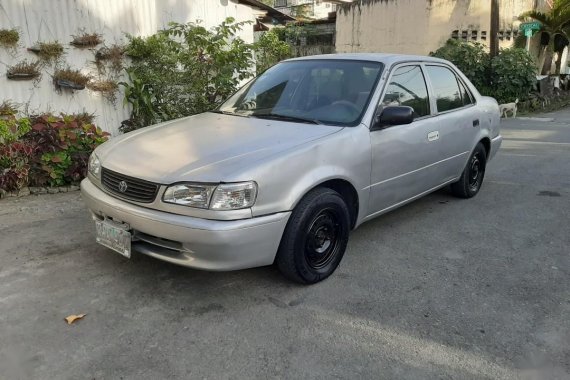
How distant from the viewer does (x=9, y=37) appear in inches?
227

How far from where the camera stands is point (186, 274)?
3.51 metres

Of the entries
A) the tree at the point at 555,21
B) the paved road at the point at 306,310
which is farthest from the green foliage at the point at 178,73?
the tree at the point at 555,21

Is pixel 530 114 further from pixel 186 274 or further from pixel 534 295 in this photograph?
pixel 186 274

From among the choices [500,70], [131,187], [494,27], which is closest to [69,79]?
[131,187]

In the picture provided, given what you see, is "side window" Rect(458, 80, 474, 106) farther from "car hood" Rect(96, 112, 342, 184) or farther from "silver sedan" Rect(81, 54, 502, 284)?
"car hood" Rect(96, 112, 342, 184)

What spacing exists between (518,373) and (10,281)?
3321 millimetres

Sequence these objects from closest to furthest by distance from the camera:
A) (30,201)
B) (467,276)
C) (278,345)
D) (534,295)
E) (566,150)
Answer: (278,345) → (534,295) → (467,276) → (30,201) → (566,150)

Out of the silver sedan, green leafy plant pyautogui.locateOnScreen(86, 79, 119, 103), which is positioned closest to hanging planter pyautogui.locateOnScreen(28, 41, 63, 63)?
green leafy plant pyautogui.locateOnScreen(86, 79, 119, 103)

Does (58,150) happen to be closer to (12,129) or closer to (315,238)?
(12,129)

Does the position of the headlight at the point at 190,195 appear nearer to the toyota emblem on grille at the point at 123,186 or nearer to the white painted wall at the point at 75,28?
the toyota emblem on grille at the point at 123,186

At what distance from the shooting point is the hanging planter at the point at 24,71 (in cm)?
588

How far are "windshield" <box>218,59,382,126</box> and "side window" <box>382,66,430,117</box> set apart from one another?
0.18 metres

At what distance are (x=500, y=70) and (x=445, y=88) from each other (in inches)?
448

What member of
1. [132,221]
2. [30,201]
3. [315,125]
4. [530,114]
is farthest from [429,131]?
[530,114]
